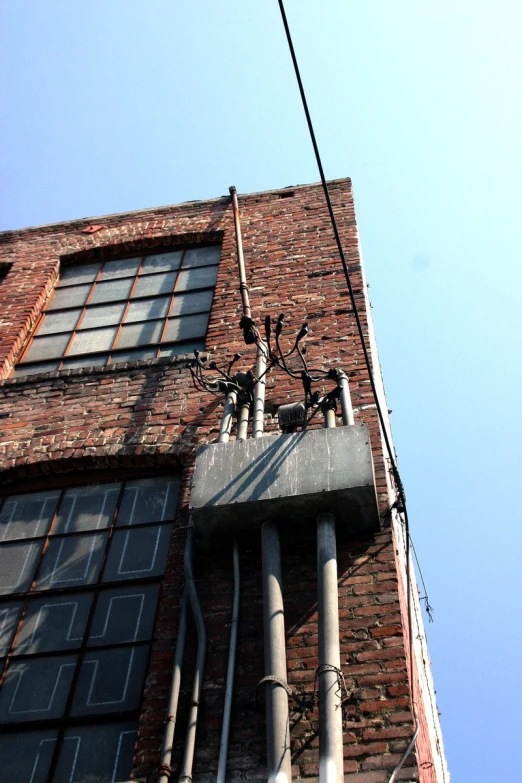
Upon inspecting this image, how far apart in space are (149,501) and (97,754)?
6.10 feet

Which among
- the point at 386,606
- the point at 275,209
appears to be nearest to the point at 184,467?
the point at 386,606

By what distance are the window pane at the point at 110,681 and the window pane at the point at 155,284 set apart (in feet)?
15.2

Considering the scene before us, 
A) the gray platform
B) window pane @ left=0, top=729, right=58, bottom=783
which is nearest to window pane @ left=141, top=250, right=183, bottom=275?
the gray platform

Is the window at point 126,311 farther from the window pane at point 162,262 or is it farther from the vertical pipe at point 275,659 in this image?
the vertical pipe at point 275,659

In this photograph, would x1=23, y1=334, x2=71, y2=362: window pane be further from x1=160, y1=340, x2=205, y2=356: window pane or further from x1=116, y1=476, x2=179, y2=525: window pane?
x1=116, y1=476, x2=179, y2=525: window pane

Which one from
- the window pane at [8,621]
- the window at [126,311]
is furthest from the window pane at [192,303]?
the window pane at [8,621]

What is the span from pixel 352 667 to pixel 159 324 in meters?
4.69

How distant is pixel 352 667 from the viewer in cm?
405

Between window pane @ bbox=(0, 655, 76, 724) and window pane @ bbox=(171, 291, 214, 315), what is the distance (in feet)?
13.6

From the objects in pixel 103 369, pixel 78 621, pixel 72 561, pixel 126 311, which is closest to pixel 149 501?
pixel 72 561

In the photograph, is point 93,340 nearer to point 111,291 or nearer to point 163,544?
point 111,291

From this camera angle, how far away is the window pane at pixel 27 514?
5.60m

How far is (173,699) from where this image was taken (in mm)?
4043

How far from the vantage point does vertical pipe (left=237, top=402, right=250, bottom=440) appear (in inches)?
202
